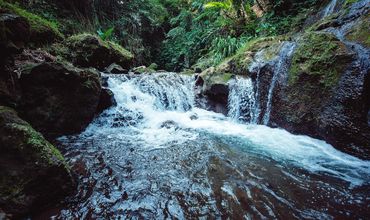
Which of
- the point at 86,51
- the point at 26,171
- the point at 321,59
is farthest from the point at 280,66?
the point at 86,51

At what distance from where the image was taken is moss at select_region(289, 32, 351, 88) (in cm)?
384

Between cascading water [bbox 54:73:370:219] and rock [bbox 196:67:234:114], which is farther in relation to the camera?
rock [bbox 196:67:234:114]

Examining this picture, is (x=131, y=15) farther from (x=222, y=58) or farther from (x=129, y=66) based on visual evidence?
(x=222, y=58)

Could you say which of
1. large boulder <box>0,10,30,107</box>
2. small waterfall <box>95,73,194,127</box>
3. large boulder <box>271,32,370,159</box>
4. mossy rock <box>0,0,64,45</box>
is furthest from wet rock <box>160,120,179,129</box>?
mossy rock <box>0,0,64,45</box>

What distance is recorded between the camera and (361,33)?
3924 mm

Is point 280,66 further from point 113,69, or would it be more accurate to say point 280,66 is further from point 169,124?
point 113,69

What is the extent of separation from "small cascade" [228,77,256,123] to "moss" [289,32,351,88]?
3.90 ft

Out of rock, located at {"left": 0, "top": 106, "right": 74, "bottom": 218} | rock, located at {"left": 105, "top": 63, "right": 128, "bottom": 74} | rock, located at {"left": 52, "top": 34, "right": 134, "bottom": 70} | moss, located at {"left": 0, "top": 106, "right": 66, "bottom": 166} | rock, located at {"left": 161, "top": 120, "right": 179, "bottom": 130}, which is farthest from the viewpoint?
rock, located at {"left": 105, "top": 63, "right": 128, "bottom": 74}

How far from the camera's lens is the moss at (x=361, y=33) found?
3734 mm

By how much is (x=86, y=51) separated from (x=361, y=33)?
7238 mm

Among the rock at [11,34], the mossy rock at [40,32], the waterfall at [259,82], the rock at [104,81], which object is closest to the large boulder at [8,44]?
the rock at [11,34]

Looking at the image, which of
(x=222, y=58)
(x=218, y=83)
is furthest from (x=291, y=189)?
(x=222, y=58)

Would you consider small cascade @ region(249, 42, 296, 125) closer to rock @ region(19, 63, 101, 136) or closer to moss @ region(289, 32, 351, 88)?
moss @ region(289, 32, 351, 88)

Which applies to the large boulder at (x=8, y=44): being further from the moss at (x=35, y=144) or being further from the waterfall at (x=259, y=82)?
the waterfall at (x=259, y=82)
